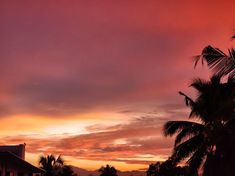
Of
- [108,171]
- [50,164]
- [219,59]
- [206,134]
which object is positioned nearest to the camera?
[219,59]

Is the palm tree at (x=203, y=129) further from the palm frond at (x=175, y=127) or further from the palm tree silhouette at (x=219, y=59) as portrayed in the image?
the palm tree silhouette at (x=219, y=59)

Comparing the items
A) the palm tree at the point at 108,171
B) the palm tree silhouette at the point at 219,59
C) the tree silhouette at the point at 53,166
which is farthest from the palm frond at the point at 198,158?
the palm tree at the point at 108,171

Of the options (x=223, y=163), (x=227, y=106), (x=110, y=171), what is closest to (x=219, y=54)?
(x=227, y=106)

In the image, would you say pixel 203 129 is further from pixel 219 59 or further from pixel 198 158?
pixel 219 59

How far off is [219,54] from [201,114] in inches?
497

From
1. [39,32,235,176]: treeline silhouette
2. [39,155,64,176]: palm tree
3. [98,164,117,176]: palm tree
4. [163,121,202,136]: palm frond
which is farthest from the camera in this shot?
[98,164,117,176]: palm tree

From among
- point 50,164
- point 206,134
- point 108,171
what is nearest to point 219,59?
point 206,134

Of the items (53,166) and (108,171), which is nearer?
(53,166)

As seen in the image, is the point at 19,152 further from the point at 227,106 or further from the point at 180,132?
the point at 227,106

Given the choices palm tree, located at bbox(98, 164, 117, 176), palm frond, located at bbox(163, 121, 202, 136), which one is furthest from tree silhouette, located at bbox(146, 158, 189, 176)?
palm frond, located at bbox(163, 121, 202, 136)

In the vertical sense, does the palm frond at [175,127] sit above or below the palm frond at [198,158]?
above

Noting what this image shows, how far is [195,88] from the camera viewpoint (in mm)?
27219

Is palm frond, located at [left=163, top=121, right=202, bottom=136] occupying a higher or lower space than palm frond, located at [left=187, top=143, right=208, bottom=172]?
higher

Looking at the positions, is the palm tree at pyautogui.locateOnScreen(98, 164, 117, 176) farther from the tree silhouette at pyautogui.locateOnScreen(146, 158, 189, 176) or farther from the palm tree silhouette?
the palm tree silhouette
